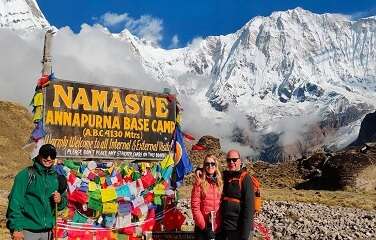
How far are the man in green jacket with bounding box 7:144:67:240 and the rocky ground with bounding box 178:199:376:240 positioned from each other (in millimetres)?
10452

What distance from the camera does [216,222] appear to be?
29.7 feet

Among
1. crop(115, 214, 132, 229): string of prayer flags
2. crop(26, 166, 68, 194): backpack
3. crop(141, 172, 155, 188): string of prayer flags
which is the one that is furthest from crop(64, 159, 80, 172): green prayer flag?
crop(26, 166, 68, 194): backpack

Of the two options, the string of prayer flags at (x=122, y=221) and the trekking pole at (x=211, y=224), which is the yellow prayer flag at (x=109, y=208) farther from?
the trekking pole at (x=211, y=224)

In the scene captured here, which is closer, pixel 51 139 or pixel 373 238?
pixel 51 139

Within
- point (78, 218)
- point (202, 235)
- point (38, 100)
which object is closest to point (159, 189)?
point (78, 218)

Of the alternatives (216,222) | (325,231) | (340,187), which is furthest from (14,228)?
(340,187)

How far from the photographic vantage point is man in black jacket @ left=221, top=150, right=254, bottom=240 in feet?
28.5

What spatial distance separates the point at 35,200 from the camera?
7.96 meters

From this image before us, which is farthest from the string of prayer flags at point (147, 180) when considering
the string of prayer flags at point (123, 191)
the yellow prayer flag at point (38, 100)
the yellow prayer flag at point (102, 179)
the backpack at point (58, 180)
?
the backpack at point (58, 180)

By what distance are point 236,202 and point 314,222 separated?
1243 centimetres

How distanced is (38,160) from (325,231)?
1218 cm

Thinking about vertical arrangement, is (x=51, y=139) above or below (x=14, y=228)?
above

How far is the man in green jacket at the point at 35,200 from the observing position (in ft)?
25.5

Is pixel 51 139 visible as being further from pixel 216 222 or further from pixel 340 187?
pixel 340 187
